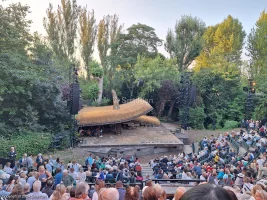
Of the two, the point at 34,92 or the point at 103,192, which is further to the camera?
the point at 34,92

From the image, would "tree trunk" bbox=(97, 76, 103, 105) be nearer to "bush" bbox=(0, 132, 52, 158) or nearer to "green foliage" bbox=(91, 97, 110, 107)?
"green foliage" bbox=(91, 97, 110, 107)

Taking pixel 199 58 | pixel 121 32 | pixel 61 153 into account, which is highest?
pixel 121 32

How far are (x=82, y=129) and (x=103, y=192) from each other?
1803 cm

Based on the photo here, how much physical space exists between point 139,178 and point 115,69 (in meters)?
26.8

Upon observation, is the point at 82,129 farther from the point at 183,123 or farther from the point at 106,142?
the point at 183,123

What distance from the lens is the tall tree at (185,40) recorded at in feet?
124

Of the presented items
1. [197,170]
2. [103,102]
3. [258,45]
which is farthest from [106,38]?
[197,170]

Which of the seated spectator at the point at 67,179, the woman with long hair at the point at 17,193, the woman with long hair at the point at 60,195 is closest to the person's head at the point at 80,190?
the woman with long hair at the point at 60,195

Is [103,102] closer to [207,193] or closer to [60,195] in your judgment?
[60,195]

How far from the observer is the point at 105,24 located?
38531 millimetres

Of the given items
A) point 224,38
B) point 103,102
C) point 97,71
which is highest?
point 224,38

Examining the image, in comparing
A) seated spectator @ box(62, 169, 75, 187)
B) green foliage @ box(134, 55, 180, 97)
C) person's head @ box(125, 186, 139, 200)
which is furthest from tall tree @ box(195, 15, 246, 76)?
person's head @ box(125, 186, 139, 200)

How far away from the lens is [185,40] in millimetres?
37969

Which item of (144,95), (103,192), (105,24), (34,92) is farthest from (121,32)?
(103,192)
